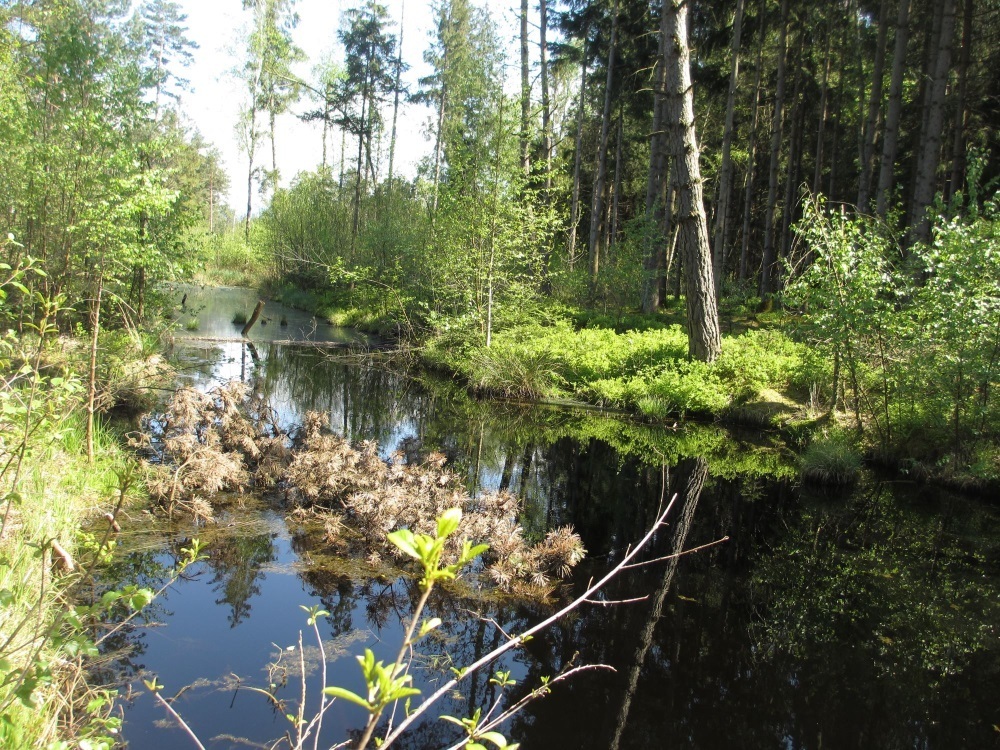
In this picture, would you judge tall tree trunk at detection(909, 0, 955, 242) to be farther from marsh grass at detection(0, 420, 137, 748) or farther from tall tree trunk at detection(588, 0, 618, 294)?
marsh grass at detection(0, 420, 137, 748)

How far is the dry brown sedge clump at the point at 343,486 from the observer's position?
5441mm

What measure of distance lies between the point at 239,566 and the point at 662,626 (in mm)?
3205

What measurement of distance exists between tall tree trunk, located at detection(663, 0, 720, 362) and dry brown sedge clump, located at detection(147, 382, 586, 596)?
21.9 ft

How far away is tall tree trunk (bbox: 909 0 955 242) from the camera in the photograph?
12.4m

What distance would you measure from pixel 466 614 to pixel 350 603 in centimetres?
83

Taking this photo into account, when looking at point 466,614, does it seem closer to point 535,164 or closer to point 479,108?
point 535,164

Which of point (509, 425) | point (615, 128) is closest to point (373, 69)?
point (615, 128)

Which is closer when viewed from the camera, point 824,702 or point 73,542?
point 824,702

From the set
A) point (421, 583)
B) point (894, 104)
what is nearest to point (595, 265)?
point (894, 104)

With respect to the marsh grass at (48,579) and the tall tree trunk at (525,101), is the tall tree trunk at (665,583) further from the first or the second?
the tall tree trunk at (525,101)

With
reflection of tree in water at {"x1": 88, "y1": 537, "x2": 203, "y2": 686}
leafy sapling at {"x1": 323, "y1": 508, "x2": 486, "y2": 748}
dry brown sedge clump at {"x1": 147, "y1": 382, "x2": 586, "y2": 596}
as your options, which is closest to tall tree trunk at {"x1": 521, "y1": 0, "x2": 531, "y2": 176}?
dry brown sedge clump at {"x1": 147, "y1": 382, "x2": 586, "y2": 596}

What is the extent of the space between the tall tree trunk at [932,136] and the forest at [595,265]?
6 cm

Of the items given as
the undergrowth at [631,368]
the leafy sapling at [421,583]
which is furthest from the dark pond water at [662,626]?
the undergrowth at [631,368]

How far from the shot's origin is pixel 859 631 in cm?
501
